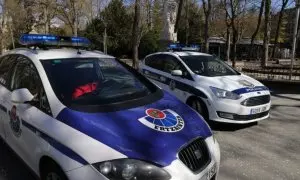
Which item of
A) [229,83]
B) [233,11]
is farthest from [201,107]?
[233,11]

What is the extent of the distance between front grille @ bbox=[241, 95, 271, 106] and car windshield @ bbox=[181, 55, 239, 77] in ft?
3.64

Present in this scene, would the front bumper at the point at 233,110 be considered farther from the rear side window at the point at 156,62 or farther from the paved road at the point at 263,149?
the rear side window at the point at 156,62

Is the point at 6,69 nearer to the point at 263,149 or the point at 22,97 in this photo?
the point at 22,97

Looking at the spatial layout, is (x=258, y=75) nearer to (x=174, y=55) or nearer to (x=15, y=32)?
(x=174, y=55)

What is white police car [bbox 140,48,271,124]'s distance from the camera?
21.6 ft

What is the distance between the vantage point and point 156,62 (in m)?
8.78

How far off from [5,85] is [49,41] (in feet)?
2.76

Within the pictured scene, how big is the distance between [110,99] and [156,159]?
43.5 inches

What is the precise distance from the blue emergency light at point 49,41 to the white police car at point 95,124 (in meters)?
0.25

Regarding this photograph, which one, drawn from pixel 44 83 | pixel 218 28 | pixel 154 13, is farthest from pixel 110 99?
pixel 218 28

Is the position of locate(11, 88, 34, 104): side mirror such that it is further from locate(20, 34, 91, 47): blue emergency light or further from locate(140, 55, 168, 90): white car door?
locate(140, 55, 168, 90): white car door

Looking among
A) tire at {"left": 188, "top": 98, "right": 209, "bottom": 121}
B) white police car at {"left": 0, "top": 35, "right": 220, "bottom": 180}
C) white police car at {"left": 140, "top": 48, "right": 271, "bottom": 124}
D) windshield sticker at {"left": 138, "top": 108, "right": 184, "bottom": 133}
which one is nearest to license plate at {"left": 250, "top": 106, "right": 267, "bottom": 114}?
white police car at {"left": 140, "top": 48, "right": 271, "bottom": 124}

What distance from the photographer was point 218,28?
170 ft

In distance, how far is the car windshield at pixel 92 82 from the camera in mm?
3645
